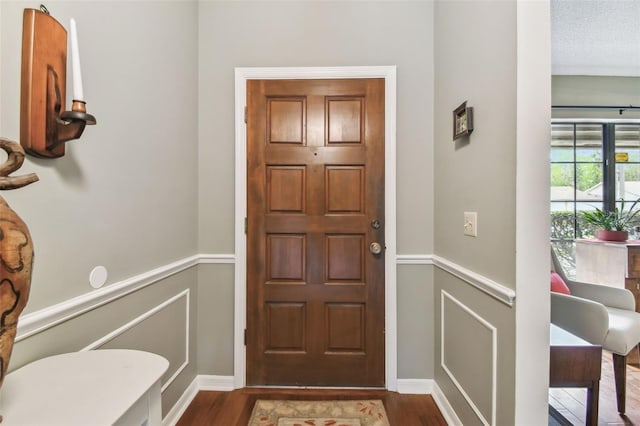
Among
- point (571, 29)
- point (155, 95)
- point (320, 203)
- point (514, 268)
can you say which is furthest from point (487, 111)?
point (571, 29)

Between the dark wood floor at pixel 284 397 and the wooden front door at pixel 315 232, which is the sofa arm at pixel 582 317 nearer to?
the dark wood floor at pixel 284 397

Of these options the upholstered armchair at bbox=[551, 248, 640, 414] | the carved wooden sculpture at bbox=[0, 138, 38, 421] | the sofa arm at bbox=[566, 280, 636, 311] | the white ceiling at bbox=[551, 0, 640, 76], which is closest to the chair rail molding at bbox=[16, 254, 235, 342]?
the carved wooden sculpture at bbox=[0, 138, 38, 421]

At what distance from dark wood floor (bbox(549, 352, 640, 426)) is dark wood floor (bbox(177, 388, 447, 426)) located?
0.77m

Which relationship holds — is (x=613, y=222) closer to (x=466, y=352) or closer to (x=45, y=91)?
(x=466, y=352)

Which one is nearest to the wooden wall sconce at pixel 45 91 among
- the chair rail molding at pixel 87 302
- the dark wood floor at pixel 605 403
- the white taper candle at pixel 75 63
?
the white taper candle at pixel 75 63

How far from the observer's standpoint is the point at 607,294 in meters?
2.06

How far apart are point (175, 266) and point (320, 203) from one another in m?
0.92

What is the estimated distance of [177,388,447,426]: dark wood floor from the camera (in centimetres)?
167

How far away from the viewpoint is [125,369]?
785mm

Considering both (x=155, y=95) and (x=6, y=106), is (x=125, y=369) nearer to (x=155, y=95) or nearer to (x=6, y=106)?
(x=6, y=106)

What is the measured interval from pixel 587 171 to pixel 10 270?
416cm

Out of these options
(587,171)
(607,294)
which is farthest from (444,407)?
(587,171)

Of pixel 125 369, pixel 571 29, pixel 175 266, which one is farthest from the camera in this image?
pixel 571 29

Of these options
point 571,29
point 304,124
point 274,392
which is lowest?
point 274,392
